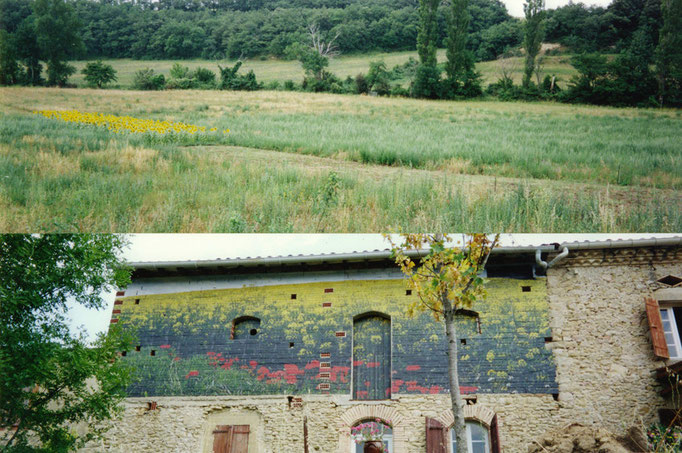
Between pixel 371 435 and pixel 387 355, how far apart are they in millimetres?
1566

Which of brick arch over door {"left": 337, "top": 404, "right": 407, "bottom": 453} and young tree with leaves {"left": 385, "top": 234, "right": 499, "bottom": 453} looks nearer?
young tree with leaves {"left": 385, "top": 234, "right": 499, "bottom": 453}

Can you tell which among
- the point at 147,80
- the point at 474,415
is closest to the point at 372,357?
the point at 474,415

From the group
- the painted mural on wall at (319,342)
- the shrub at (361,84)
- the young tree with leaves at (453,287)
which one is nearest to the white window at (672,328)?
the painted mural on wall at (319,342)

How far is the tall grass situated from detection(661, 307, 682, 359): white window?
3423 mm

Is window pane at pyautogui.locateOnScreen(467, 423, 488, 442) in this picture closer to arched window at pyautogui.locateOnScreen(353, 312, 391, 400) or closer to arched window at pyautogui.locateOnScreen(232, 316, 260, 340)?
arched window at pyautogui.locateOnScreen(353, 312, 391, 400)

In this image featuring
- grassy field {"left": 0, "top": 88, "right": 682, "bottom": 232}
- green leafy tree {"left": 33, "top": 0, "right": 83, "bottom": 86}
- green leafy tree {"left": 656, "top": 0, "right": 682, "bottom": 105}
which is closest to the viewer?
grassy field {"left": 0, "top": 88, "right": 682, "bottom": 232}

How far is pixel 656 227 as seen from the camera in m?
7.47

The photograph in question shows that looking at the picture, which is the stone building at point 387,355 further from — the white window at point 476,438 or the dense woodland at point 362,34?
the dense woodland at point 362,34

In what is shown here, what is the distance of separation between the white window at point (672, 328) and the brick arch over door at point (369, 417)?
5120 millimetres

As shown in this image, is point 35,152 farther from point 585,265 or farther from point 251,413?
point 585,265

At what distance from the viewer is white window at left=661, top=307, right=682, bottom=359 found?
10.0 meters

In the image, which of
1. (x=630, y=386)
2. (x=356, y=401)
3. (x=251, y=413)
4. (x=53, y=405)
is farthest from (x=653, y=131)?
(x=53, y=405)

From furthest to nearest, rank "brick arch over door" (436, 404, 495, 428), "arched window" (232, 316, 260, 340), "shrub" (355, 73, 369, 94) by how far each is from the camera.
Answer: "shrub" (355, 73, 369, 94) < "arched window" (232, 316, 260, 340) < "brick arch over door" (436, 404, 495, 428)

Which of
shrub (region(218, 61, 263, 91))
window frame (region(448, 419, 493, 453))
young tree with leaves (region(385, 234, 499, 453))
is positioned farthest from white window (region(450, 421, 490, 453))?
shrub (region(218, 61, 263, 91))
